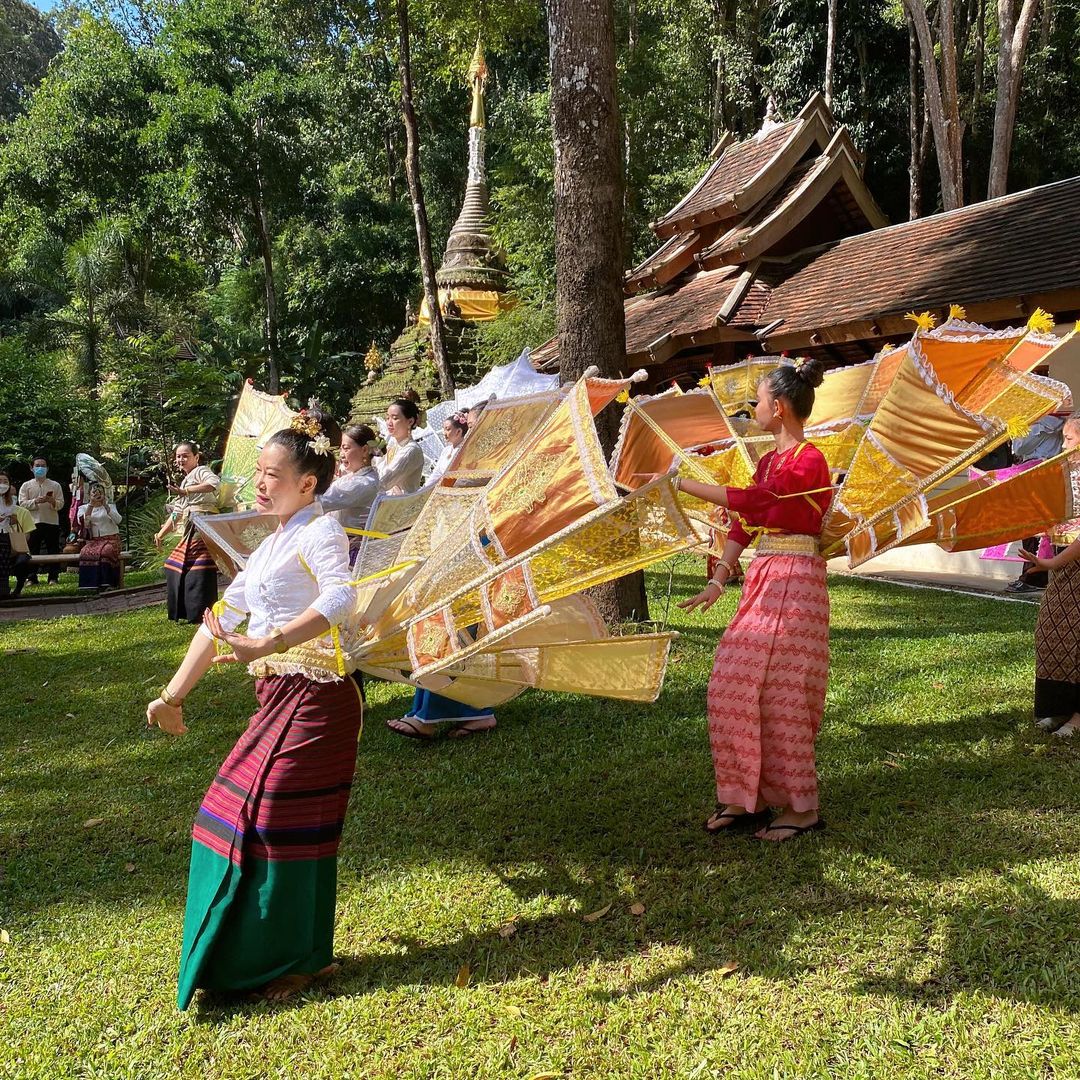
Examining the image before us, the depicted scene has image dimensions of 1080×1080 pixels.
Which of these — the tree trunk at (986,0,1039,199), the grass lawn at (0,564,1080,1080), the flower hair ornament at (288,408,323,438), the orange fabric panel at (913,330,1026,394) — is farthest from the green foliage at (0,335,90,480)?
the orange fabric panel at (913,330,1026,394)

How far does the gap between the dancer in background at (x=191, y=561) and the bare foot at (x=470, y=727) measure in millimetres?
2956

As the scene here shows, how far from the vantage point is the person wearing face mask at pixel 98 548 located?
42.4ft

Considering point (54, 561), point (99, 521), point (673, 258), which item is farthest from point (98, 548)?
point (673, 258)

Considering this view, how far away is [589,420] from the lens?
2.88 meters

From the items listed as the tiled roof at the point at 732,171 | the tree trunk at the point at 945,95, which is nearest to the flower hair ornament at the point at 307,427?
the tiled roof at the point at 732,171

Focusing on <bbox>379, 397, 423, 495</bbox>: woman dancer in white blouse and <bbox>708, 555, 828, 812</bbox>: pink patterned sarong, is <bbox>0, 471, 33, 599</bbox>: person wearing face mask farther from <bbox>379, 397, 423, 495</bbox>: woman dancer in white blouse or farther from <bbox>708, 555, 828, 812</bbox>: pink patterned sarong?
<bbox>708, 555, 828, 812</bbox>: pink patterned sarong

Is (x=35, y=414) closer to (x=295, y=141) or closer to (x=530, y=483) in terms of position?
(x=295, y=141)

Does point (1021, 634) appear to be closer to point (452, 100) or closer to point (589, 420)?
point (589, 420)

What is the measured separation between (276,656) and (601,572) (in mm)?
1107

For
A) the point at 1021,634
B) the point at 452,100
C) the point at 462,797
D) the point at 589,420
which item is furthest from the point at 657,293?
the point at 452,100

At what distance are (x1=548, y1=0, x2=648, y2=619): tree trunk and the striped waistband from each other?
3227mm

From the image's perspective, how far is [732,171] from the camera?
15.7 meters

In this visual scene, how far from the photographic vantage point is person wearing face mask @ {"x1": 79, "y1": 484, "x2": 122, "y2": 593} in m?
12.9

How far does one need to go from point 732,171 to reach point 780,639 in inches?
539
